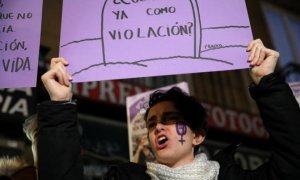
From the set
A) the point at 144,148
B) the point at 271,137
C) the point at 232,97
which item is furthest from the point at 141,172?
the point at 232,97

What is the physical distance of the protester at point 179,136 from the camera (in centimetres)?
126

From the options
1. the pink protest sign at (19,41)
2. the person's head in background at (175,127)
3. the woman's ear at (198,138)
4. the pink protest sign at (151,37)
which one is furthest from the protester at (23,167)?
the woman's ear at (198,138)

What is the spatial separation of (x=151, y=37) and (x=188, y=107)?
1.16ft

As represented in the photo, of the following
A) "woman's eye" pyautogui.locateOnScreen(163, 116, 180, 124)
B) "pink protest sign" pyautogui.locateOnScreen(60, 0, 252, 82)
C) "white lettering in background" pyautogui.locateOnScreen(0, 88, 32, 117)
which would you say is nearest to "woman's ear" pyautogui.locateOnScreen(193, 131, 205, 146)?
"woman's eye" pyautogui.locateOnScreen(163, 116, 180, 124)

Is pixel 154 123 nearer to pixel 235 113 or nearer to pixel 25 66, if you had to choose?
pixel 25 66

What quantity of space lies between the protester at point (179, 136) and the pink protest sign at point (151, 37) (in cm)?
9

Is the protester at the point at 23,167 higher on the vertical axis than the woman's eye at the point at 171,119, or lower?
lower

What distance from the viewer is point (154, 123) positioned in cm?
160

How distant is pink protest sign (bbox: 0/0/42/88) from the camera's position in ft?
4.95

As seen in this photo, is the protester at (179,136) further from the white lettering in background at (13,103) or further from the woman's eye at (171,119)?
the white lettering in background at (13,103)

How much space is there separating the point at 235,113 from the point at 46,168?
5.44 m

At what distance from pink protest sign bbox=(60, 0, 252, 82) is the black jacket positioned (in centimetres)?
16

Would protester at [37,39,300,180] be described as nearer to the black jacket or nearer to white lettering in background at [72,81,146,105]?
the black jacket

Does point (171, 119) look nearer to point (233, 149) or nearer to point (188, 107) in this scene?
point (188, 107)
